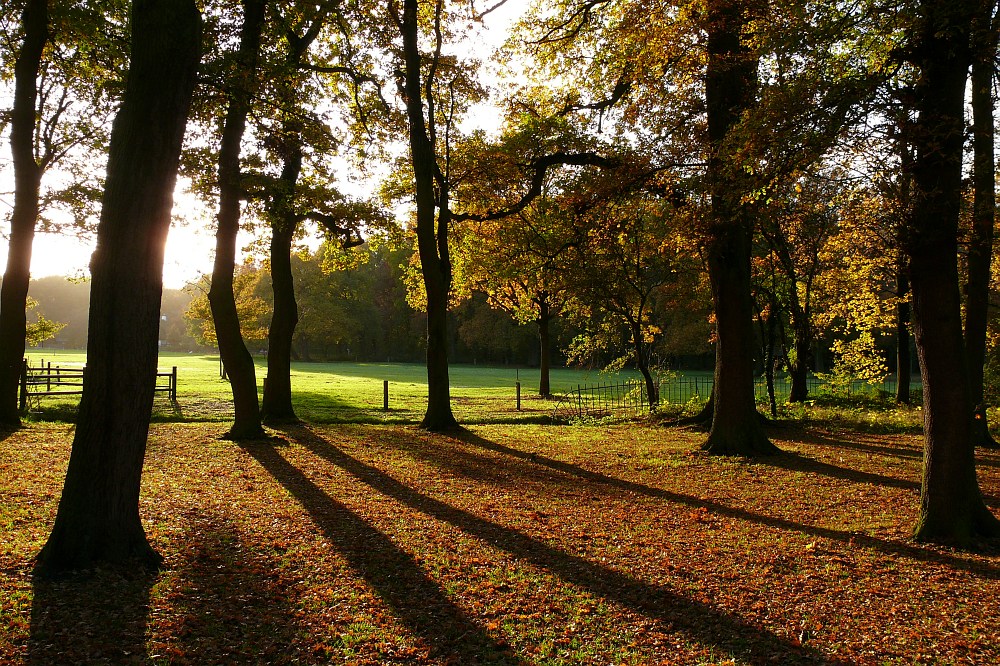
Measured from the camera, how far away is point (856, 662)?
3.92 m

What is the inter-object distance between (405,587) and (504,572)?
35.2 inches

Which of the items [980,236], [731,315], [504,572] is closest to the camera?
[504,572]

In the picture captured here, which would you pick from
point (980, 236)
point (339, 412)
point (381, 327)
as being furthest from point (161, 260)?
point (381, 327)

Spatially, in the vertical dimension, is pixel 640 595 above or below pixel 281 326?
→ below

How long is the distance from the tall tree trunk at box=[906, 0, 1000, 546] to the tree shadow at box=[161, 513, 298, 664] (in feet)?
20.0

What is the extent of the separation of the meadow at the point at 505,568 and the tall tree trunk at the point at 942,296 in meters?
0.46

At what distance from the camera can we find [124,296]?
4.94 meters

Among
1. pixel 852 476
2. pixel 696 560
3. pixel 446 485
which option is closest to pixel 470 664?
pixel 696 560

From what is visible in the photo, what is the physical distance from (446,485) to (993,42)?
793 cm

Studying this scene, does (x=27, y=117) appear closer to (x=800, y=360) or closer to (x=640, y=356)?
(x=640, y=356)

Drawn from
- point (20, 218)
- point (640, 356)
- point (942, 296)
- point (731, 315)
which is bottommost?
point (640, 356)

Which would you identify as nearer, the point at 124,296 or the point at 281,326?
the point at 124,296

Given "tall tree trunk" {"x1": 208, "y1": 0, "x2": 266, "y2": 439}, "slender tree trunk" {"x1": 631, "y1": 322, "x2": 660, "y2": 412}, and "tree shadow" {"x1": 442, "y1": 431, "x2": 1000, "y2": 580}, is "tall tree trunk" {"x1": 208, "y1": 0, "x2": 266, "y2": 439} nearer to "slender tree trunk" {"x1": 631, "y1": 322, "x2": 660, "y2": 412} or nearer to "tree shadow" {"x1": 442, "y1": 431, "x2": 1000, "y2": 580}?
"tree shadow" {"x1": 442, "y1": 431, "x2": 1000, "y2": 580}

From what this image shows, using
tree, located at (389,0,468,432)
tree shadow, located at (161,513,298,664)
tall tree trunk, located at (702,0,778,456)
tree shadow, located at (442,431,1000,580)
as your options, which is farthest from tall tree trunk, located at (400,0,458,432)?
tree shadow, located at (161,513,298,664)
